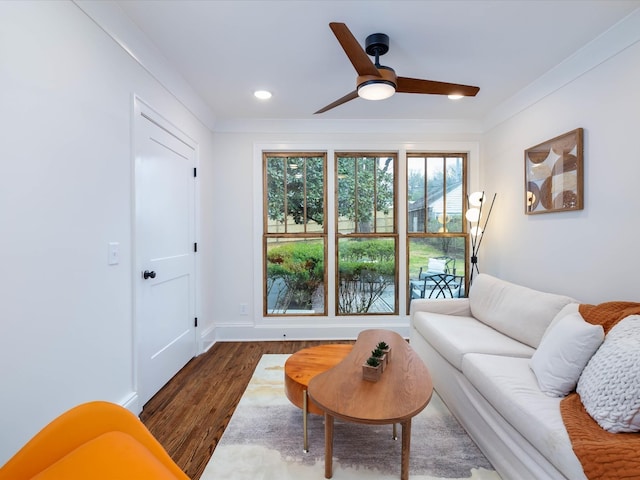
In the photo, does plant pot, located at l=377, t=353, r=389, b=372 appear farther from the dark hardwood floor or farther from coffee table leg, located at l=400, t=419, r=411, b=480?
the dark hardwood floor

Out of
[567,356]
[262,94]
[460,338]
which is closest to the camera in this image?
[567,356]

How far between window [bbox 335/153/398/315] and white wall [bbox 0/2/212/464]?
226cm

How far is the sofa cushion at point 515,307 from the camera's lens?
6.81ft

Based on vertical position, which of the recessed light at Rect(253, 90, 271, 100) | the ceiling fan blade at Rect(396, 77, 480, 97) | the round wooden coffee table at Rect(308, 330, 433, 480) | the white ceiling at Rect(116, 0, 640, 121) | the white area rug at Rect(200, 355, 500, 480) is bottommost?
the white area rug at Rect(200, 355, 500, 480)

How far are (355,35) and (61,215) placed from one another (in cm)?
201

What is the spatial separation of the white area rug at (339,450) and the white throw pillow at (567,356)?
0.56 m

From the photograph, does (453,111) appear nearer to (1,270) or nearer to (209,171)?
(209,171)

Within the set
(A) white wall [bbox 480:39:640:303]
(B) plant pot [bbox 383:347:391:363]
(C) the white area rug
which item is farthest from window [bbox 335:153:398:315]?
(B) plant pot [bbox 383:347:391:363]

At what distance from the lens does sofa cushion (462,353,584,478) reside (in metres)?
1.19

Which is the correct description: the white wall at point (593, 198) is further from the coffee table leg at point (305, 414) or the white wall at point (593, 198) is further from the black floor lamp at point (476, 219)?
the coffee table leg at point (305, 414)

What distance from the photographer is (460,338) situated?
2225mm

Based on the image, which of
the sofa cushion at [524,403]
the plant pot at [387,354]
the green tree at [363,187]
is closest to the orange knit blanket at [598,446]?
the sofa cushion at [524,403]

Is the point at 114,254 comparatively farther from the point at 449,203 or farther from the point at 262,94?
the point at 449,203

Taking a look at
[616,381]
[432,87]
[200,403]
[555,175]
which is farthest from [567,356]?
[200,403]
